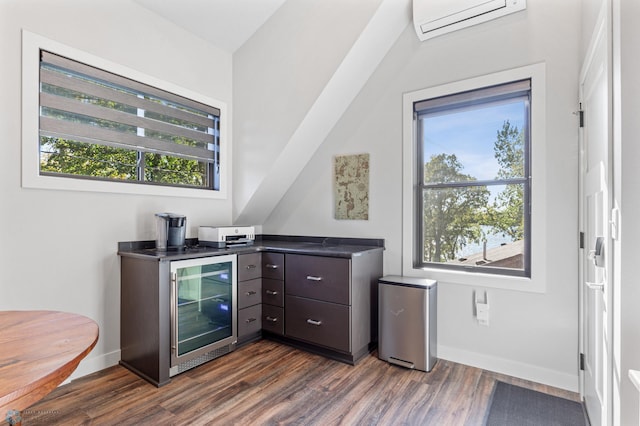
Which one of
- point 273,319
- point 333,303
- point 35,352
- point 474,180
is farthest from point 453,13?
point 35,352

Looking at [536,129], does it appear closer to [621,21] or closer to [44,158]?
[621,21]

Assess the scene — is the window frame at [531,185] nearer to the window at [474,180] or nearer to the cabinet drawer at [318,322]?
the window at [474,180]

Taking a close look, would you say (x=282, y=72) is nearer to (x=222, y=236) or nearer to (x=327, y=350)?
(x=222, y=236)

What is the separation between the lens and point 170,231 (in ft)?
8.99

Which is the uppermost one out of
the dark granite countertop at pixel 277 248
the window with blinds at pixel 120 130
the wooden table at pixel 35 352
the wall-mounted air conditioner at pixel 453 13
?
the wall-mounted air conditioner at pixel 453 13

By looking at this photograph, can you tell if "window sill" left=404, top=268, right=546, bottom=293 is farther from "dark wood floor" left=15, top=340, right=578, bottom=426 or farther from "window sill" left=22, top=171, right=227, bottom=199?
"window sill" left=22, top=171, right=227, bottom=199

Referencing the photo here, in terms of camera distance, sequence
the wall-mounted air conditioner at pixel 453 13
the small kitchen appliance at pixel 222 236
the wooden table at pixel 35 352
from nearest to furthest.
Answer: the wooden table at pixel 35 352, the wall-mounted air conditioner at pixel 453 13, the small kitchen appliance at pixel 222 236

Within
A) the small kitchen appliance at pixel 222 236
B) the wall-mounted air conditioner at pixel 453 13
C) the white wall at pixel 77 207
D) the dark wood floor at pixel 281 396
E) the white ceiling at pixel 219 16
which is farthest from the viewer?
the small kitchen appliance at pixel 222 236

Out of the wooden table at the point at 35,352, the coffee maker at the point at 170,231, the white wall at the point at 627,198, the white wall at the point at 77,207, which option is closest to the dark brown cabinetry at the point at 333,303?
the coffee maker at the point at 170,231

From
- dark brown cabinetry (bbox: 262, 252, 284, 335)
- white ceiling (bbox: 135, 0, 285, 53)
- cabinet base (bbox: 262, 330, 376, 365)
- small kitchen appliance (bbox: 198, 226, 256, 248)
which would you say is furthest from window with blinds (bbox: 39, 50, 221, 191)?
cabinet base (bbox: 262, 330, 376, 365)

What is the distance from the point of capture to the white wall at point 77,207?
2072mm

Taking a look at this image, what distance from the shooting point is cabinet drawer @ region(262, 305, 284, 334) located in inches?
117

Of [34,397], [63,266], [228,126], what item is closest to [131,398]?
[63,266]

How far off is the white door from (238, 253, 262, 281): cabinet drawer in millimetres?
2408
